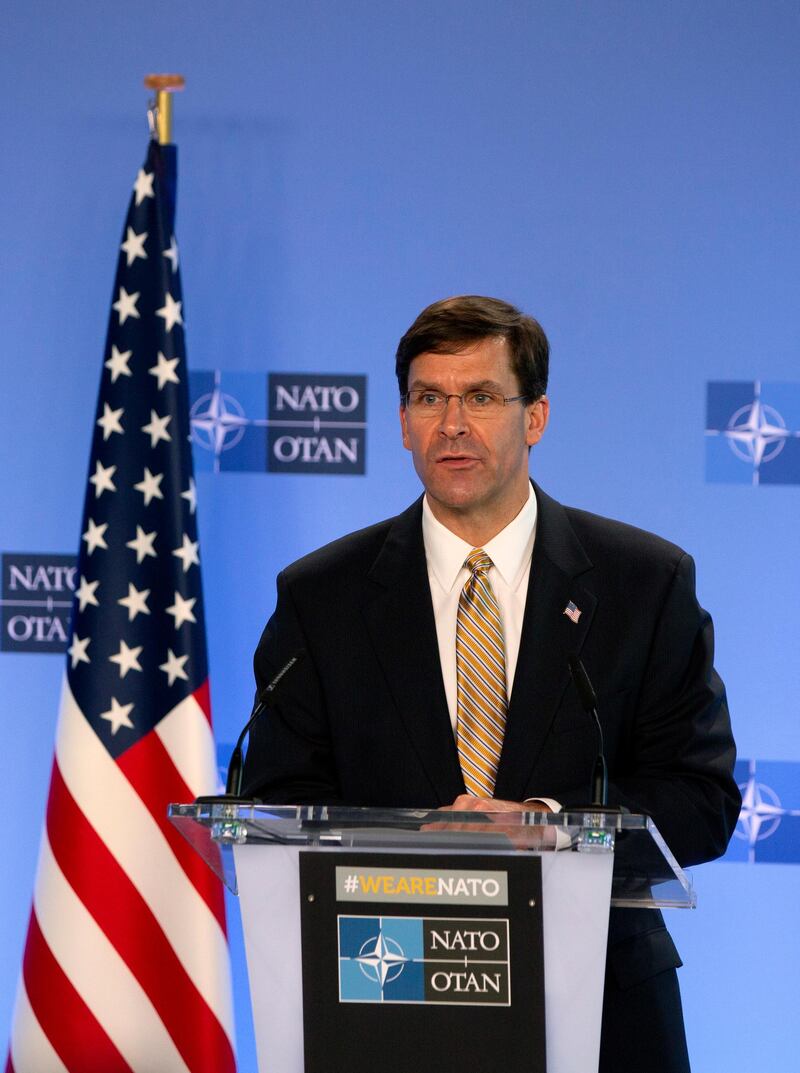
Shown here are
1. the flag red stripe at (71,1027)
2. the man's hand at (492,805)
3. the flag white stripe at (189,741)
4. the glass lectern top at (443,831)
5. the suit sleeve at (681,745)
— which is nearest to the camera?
the glass lectern top at (443,831)

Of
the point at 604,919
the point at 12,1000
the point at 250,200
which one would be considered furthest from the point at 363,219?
the point at 604,919

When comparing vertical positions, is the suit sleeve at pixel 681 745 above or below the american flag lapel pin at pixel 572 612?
below

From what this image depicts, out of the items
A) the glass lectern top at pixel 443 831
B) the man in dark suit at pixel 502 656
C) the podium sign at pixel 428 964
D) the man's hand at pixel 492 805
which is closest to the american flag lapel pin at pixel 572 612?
the man in dark suit at pixel 502 656

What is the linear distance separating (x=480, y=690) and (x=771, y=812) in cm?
204

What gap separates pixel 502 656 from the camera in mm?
2453

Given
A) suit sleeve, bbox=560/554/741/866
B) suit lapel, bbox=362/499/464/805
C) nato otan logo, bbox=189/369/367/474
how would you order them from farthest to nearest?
nato otan logo, bbox=189/369/367/474
suit lapel, bbox=362/499/464/805
suit sleeve, bbox=560/554/741/866

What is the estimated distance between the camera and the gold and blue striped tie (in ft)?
7.86

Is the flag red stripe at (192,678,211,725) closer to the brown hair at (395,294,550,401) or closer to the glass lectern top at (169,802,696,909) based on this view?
the brown hair at (395,294,550,401)

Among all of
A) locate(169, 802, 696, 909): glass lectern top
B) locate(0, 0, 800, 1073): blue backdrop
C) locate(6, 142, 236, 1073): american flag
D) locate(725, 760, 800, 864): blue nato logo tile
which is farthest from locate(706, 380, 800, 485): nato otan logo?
locate(169, 802, 696, 909): glass lectern top

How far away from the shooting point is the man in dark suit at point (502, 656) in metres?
2.35

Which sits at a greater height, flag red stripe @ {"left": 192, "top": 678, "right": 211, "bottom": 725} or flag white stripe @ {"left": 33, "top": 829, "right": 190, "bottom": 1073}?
flag red stripe @ {"left": 192, "top": 678, "right": 211, "bottom": 725}

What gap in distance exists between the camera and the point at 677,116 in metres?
4.24

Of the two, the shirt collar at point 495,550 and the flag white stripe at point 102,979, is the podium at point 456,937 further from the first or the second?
the flag white stripe at point 102,979

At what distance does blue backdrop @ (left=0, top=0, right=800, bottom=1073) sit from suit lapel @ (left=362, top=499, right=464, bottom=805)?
1700 millimetres
